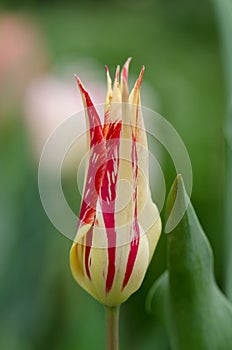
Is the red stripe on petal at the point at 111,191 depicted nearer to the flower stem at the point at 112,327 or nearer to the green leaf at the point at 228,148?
the flower stem at the point at 112,327

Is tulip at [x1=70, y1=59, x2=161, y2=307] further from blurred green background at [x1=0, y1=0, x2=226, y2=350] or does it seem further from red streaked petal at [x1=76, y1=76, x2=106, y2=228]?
blurred green background at [x1=0, y1=0, x2=226, y2=350]

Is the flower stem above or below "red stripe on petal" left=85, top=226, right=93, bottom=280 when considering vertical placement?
below

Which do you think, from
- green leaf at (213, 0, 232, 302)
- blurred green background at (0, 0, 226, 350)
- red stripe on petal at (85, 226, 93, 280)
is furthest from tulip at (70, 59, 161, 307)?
blurred green background at (0, 0, 226, 350)

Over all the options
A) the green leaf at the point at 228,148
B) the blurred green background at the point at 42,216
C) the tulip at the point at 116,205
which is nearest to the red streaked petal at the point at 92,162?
the tulip at the point at 116,205

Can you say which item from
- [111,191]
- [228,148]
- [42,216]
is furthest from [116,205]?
[42,216]

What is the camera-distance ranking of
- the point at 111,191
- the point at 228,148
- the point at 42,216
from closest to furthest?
the point at 111,191 < the point at 228,148 < the point at 42,216

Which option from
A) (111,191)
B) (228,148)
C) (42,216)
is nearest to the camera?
(111,191)

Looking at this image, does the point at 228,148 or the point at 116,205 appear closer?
the point at 116,205

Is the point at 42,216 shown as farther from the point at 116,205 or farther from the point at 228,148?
the point at 116,205
